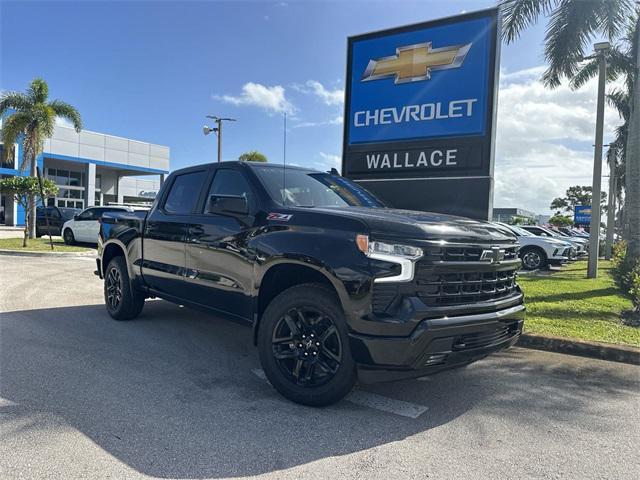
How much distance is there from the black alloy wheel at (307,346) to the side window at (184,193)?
6.69 feet

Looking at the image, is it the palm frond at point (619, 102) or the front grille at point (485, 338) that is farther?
the palm frond at point (619, 102)

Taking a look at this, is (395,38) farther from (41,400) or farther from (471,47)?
(41,400)

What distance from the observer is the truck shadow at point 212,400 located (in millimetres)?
3096

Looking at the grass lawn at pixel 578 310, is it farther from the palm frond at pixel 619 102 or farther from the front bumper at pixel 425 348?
the palm frond at pixel 619 102

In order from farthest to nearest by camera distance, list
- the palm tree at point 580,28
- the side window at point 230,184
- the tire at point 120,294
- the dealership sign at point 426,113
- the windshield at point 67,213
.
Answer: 1. the windshield at point 67,213
2. the palm tree at point 580,28
3. the dealership sign at point 426,113
4. the tire at point 120,294
5. the side window at point 230,184

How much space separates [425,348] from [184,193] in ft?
11.0

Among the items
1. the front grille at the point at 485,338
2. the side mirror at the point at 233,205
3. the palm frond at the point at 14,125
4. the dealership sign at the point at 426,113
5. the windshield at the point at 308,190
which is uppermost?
the palm frond at the point at 14,125

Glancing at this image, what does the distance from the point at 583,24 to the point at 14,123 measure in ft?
71.7

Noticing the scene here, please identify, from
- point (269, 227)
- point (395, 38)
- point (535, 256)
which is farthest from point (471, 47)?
point (535, 256)

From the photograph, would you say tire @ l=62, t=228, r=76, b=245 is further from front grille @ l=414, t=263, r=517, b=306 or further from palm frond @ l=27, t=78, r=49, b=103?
front grille @ l=414, t=263, r=517, b=306

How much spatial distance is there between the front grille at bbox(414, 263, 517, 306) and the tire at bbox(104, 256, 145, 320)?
4.15m

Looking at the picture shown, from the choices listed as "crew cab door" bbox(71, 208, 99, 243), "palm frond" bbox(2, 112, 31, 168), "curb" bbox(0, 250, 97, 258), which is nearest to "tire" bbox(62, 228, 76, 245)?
"crew cab door" bbox(71, 208, 99, 243)

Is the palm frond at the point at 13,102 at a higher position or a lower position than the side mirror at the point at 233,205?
higher

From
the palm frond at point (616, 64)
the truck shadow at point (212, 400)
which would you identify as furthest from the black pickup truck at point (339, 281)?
the palm frond at point (616, 64)
